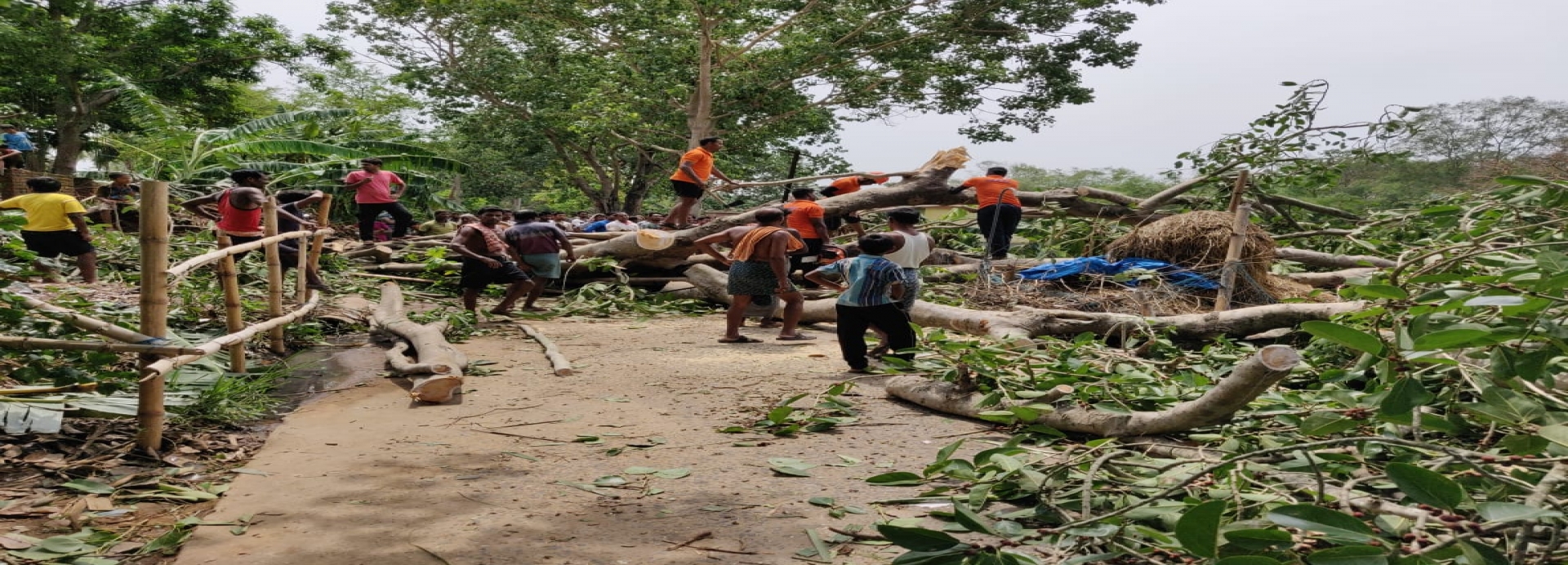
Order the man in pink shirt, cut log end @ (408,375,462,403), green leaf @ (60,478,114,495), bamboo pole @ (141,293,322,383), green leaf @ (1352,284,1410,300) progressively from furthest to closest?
the man in pink shirt
cut log end @ (408,375,462,403)
bamboo pole @ (141,293,322,383)
green leaf @ (60,478,114,495)
green leaf @ (1352,284,1410,300)

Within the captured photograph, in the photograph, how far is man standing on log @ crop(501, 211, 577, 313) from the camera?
9.60m

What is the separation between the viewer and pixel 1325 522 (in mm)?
1510

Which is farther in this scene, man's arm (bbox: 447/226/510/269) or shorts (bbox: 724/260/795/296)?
man's arm (bbox: 447/226/510/269)

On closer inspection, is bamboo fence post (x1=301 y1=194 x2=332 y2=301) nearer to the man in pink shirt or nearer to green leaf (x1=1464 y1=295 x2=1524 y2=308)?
the man in pink shirt

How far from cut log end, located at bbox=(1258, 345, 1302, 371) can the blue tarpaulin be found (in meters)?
5.58

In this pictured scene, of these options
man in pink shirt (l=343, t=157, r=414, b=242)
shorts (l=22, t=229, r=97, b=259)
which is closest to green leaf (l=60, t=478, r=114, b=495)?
shorts (l=22, t=229, r=97, b=259)

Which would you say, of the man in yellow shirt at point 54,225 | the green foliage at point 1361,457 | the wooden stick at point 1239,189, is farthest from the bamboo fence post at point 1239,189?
the man in yellow shirt at point 54,225

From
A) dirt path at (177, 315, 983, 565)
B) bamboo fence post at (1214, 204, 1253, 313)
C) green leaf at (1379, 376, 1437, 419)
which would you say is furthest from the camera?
bamboo fence post at (1214, 204, 1253, 313)

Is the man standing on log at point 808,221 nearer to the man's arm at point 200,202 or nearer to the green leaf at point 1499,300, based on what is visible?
the man's arm at point 200,202

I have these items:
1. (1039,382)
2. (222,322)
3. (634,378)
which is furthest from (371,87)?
(1039,382)

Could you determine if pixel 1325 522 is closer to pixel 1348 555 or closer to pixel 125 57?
pixel 1348 555

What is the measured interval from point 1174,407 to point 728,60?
17.9m

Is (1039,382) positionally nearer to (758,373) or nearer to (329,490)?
(758,373)

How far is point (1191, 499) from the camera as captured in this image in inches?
107
